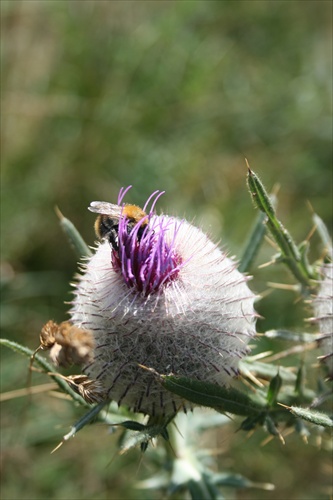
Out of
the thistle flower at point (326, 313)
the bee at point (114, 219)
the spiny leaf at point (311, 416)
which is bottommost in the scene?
the spiny leaf at point (311, 416)

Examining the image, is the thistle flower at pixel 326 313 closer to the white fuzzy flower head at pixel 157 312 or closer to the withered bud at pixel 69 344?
the white fuzzy flower head at pixel 157 312

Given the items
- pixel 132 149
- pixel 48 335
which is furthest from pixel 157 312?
pixel 132 149

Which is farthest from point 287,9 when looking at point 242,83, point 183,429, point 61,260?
point 183,429

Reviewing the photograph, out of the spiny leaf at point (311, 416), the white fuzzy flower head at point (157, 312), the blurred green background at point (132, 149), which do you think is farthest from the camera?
the blurred green background at point (132, 149)

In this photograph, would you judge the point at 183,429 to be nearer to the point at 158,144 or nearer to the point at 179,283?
the point at 179,283

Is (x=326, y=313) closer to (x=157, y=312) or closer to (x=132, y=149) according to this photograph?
(x=157, y=312)

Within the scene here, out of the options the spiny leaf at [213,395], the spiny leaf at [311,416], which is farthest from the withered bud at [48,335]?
the spiny leaf at [311,416]

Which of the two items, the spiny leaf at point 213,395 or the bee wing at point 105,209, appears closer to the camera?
the spiny leaf at point 213,395
